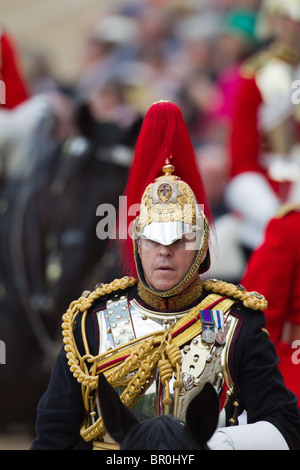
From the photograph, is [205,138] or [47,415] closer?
[47,415]

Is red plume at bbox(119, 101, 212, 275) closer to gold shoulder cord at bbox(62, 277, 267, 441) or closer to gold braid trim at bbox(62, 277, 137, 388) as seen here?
gold braid trim at bbox(62, 277, 137, 388)

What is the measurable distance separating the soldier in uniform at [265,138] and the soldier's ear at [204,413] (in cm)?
339

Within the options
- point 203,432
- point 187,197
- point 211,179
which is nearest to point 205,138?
point 211,179

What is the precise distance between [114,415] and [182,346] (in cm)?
43

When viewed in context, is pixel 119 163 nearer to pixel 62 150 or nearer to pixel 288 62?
pixel 62 150

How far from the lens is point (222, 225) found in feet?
23.0

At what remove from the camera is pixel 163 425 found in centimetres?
319

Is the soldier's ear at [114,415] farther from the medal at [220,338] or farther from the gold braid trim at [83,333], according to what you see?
the medal at [220,338]

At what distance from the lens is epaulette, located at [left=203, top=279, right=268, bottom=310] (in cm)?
364

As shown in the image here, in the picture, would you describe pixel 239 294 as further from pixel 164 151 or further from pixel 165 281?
pixel 164 151

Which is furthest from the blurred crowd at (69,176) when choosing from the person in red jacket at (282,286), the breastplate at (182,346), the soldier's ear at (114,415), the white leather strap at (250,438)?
the soldier's ear at (114,415)

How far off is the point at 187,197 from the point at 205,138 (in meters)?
5.29

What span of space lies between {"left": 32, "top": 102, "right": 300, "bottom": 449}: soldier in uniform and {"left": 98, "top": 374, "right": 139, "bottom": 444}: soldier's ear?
0.21 m

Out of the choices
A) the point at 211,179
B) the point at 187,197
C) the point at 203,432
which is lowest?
the point at 203,432
